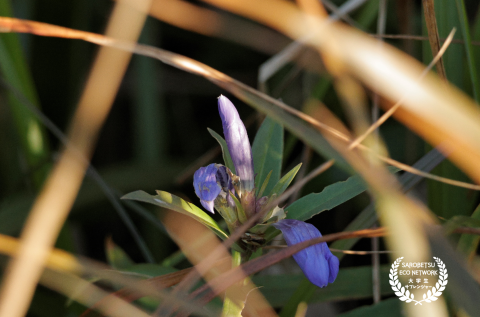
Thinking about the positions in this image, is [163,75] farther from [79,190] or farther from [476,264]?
[476,264]

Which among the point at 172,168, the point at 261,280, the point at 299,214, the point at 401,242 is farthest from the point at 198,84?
the point at 401,242

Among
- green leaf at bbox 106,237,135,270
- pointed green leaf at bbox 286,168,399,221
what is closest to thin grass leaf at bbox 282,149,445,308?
pointed green leaf at bbox 286,168,399,221

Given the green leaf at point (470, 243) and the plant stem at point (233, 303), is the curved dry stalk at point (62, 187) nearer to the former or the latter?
the plant stem at point (233, 303)

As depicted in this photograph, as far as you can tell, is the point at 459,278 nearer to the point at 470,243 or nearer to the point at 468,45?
the point at 470,243

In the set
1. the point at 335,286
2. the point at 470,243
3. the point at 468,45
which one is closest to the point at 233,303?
the point at 335,286

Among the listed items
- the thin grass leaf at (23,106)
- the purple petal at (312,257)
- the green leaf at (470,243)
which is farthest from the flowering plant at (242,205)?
the thin grass leaf at (23,106)

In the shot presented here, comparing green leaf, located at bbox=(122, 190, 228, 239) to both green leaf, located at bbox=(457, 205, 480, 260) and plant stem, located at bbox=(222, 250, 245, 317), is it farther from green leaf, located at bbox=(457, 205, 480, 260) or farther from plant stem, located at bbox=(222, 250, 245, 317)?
green leaf, located at bbox=(457, 205, 480, 260)
